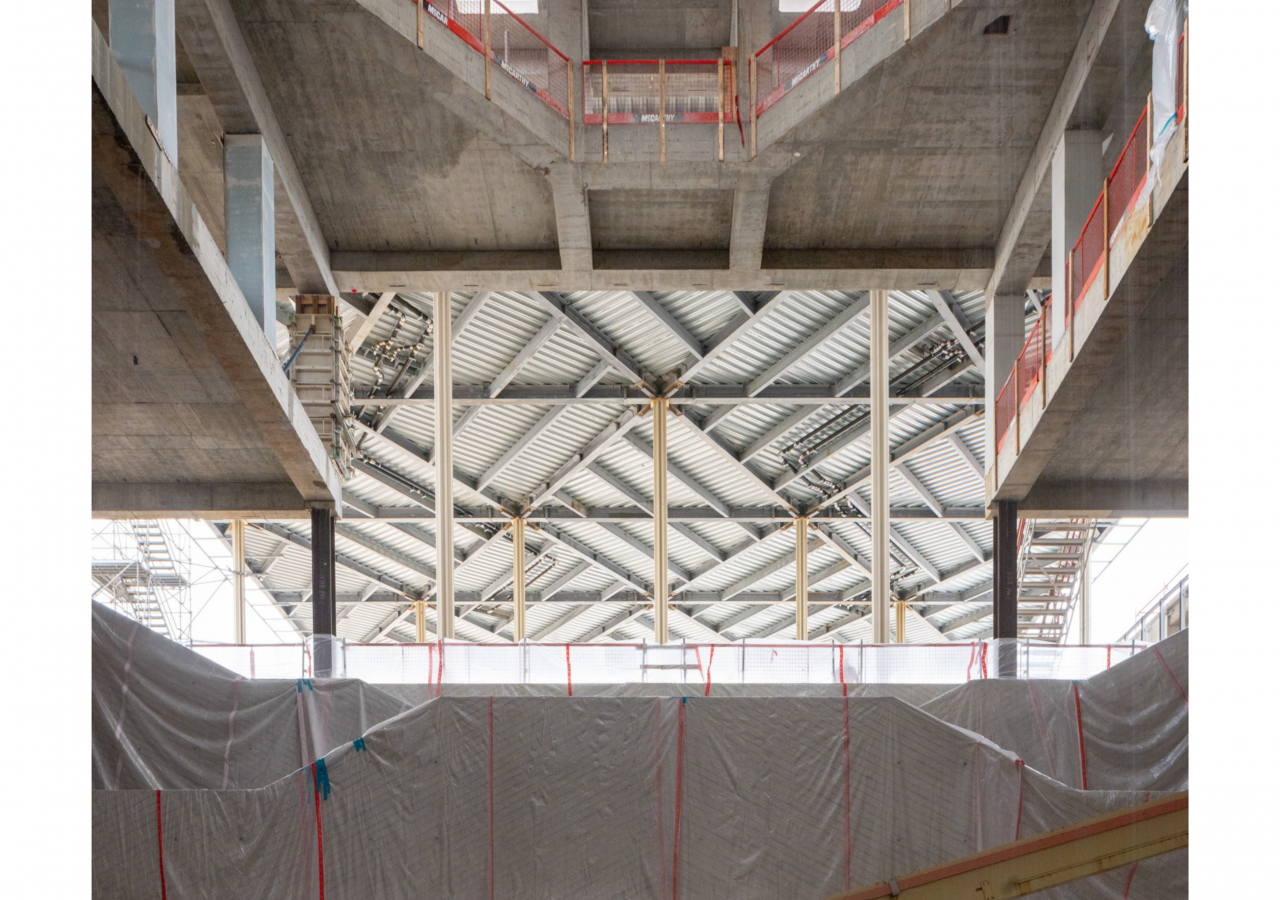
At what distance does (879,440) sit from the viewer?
899 inches

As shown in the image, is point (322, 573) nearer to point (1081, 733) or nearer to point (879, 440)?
point (879, 440)

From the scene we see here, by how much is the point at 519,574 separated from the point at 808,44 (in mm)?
19566

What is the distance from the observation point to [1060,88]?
16172mm

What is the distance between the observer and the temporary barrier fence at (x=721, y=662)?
64.7 ft

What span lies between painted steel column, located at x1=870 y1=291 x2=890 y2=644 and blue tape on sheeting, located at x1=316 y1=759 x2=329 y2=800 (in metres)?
13.0

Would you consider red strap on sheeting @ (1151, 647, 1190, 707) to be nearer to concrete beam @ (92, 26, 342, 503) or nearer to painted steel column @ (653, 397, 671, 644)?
concrete beam @ (92, 26, 342, 503)

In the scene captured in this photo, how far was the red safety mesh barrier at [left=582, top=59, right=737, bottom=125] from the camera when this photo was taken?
57.4ft

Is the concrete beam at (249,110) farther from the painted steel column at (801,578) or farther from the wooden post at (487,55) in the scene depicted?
the painted steel column at (801,578)

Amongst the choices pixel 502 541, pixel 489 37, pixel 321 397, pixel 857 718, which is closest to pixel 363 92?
pixel 489 37

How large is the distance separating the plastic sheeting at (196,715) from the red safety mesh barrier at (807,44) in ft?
30.9

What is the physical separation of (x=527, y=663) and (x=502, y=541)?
55.2 ft

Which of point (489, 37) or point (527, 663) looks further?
point (527, 663)

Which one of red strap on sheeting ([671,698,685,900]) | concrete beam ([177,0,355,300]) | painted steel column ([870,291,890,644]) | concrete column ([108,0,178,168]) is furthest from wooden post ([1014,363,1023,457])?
concrete column ([108,0,178,168])
